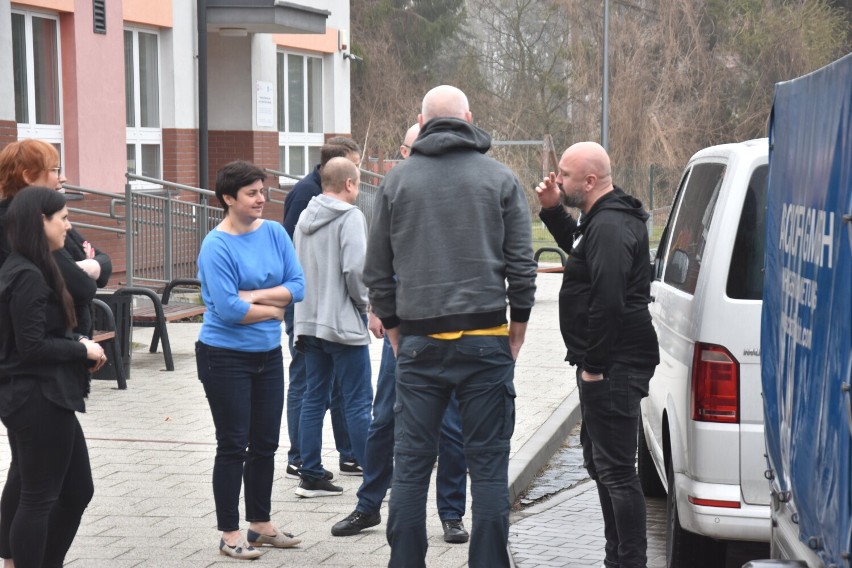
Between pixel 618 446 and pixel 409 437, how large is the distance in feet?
2.78

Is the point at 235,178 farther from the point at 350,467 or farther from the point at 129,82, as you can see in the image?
the point at 129,82

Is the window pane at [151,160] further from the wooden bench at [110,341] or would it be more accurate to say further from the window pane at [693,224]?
the window pane at [693,224]

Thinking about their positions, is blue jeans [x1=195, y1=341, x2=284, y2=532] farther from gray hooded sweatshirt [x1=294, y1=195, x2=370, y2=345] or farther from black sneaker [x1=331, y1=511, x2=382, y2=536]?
gray hooded sweatshirt [x1=294, y1=195, x2=370, y2=345]

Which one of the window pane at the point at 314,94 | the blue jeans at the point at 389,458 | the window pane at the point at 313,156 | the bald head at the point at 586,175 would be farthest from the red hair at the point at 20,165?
the window pane at the point at 314,94

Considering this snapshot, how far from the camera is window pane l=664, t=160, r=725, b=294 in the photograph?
5.33 m

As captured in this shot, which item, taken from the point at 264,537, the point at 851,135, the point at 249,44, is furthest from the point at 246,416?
the point at 249,44

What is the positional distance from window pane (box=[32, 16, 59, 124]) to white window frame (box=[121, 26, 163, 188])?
2.01 meters

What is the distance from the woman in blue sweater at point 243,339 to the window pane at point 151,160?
13098 mm

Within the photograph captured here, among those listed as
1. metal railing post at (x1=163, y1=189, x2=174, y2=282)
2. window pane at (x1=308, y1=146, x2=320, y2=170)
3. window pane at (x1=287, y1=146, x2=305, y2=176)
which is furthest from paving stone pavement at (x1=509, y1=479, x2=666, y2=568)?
window pane at (x1=308, y1=146, x2=320, y2=170)

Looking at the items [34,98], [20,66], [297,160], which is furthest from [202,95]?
[297,160]

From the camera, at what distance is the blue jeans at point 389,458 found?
5969 millimetres

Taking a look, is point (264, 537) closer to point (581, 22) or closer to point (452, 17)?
point (581, 22)

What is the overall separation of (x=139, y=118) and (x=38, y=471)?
1393 cm

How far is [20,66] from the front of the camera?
585 inches
